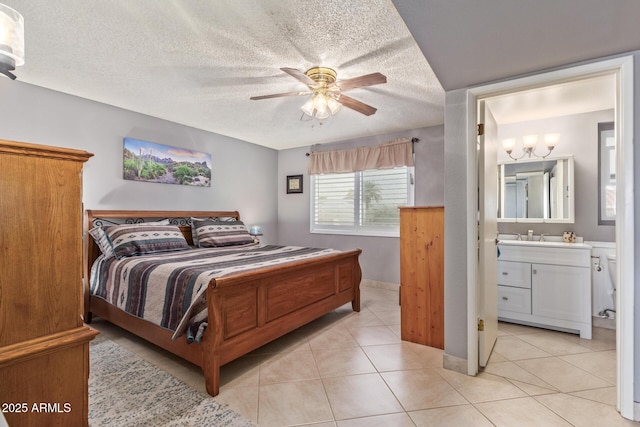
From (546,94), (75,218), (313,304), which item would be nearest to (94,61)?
(75,218)

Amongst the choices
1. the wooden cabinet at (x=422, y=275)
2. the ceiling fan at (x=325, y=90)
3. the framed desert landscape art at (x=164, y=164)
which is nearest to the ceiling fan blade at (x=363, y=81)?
the ceiling fan at (x=325, y=90)

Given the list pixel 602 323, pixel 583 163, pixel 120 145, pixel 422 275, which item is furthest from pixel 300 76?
pixel 602 323

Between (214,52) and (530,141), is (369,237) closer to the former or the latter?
(530,141)

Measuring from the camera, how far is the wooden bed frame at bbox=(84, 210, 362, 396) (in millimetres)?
2041

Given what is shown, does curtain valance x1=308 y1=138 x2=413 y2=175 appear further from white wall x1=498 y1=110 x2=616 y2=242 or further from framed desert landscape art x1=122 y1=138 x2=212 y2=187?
framed desert landscape art x1=122 y1=138 x2=212 y2=187

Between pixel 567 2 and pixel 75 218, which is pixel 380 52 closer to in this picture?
pixel 567 2

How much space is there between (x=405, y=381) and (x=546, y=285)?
6.38 ft

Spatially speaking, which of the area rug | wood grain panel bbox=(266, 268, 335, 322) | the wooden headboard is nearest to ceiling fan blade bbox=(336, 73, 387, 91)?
wood grain panel bbox=(266, 268, 335, 322)

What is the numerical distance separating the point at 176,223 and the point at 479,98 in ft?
12.3

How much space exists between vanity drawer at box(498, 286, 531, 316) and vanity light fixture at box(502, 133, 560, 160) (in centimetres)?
156

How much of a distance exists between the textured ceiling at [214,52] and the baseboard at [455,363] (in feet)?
7.51

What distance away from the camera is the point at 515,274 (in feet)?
10.6

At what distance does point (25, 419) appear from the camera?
1.00m

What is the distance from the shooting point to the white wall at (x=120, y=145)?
297 cm
